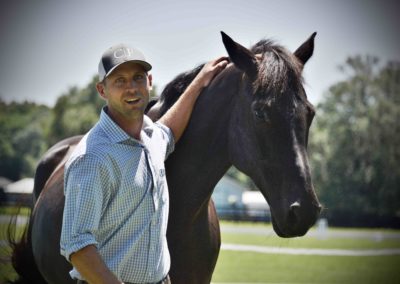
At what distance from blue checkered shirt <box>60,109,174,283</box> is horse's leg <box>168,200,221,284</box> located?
835mm

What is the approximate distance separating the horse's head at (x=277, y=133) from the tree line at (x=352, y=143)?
4020 cm

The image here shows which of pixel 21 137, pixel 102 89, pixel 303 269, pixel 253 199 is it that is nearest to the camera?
pixel 102 89

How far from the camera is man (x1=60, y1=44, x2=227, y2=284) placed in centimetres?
238

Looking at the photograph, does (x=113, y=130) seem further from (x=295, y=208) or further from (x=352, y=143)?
(x=352, y=143)

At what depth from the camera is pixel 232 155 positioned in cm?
353

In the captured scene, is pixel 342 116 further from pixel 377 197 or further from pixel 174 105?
pixel 174 105

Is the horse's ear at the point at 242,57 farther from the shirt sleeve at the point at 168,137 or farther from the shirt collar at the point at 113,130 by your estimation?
the shirt collar at the point at 113,130

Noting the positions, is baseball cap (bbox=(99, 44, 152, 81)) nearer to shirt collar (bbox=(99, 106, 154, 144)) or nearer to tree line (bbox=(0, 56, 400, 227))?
shirt collar (bbox=(99, 106, 154, 144))

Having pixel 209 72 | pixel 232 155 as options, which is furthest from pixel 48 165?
pixel 232 155

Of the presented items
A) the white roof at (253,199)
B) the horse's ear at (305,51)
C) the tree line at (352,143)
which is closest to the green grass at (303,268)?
the horse's ear at (305,51)

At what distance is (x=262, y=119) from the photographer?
3143 millimetres

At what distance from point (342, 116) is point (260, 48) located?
2040 inches

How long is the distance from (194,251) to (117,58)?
1.60m

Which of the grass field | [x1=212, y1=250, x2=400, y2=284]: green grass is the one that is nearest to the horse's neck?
the grass field
